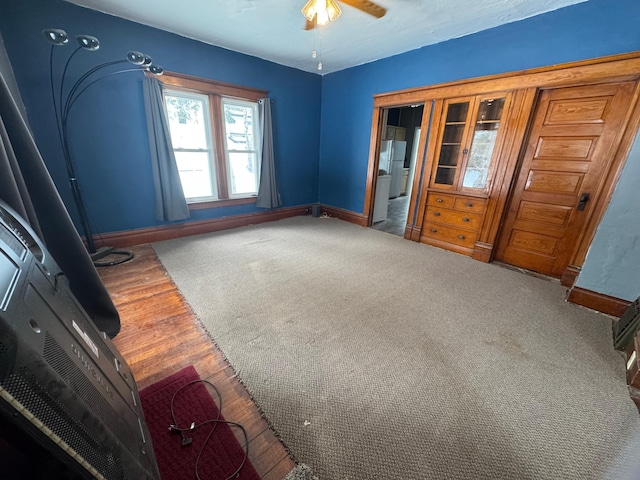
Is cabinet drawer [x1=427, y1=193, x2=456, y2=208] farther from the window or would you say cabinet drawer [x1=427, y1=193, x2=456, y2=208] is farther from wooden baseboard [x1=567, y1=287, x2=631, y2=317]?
the window

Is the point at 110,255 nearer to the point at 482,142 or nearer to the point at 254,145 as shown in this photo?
the point at 254,145

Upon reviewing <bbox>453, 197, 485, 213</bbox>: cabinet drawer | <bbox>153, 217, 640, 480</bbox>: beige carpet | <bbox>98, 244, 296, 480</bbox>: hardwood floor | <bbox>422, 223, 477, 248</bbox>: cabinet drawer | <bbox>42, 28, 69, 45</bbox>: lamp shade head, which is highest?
<bbox>42, 28, 69, 45</bbox>: lamp shade head

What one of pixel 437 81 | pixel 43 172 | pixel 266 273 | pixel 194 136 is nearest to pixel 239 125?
pixel 194 136

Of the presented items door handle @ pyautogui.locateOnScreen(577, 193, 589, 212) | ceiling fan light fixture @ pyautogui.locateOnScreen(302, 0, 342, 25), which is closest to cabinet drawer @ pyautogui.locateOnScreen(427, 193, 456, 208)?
door handle @ pyautogui.locateOnScreen(577, 193, 589, 212)

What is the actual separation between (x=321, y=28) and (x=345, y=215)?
271 cm

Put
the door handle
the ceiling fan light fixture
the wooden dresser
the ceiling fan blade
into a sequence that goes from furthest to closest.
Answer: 1. the wooden dresser
2. the door handle
3. the ceiling fan blade
4. the ceiling fan light fixture

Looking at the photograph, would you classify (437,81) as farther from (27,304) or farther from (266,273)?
(27,304)

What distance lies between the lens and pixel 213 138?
138 inches

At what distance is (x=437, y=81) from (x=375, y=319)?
305 centimetres

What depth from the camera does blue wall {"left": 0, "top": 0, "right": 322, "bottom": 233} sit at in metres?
2.31

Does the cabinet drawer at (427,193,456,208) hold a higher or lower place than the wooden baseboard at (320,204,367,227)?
higher

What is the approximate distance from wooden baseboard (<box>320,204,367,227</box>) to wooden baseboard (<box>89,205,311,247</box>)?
54 cm

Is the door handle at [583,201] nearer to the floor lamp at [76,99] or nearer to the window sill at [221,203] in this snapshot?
the window sill at [221,203]

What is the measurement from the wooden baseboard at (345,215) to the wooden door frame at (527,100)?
94 cm
